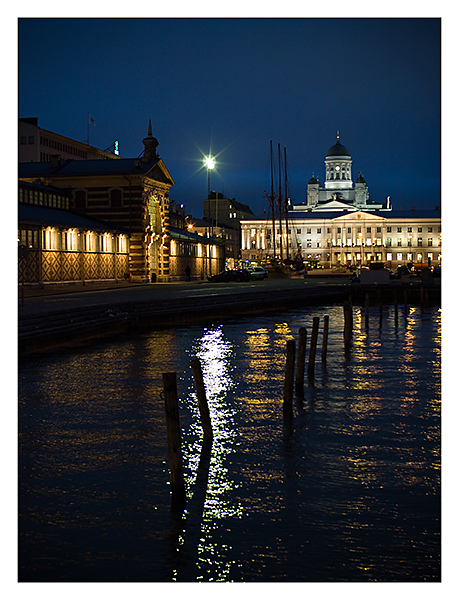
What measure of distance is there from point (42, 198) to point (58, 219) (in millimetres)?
6530

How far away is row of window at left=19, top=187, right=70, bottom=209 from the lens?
63438 mm

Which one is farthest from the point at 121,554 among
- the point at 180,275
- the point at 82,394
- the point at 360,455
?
the point at 180,275

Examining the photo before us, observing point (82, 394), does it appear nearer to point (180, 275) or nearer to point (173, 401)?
point (173, 401)

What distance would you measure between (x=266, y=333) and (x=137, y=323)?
6990mm

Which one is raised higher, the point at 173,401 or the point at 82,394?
the point at 173,401

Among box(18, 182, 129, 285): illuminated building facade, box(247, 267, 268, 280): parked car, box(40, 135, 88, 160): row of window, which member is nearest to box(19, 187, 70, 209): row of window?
box(18, 182, 129, 285): illuminated building facade

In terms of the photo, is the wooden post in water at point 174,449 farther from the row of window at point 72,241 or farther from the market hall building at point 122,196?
the market hall building at point 122,196

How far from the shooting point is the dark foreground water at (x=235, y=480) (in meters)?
9.63

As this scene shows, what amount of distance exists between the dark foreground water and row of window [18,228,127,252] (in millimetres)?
30345

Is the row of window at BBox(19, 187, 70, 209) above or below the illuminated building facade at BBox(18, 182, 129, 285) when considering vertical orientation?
above

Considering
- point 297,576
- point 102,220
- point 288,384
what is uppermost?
point 102,220

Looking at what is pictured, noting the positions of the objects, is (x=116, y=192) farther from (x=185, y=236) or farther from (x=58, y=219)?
(x=185, y=236)

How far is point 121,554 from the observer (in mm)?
9820

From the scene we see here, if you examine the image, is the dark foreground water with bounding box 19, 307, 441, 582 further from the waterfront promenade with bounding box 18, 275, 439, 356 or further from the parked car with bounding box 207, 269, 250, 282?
the parked car with bounding box 207, 269, 250, 282
